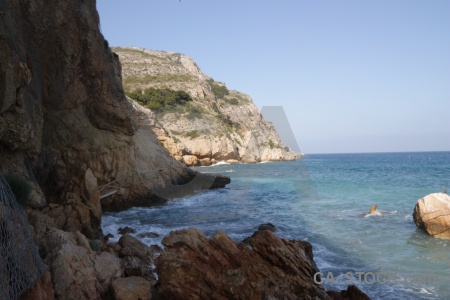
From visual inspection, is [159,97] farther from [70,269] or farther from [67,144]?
[70,269]

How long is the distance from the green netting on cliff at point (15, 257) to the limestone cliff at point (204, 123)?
3278 centimetres

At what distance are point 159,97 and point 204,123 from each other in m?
8.19

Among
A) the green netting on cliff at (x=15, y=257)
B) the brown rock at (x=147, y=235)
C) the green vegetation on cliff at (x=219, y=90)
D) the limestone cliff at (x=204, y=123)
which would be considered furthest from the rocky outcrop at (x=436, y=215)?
the green vegetation on cliff at (x=219, y=90)

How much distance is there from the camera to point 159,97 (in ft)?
175

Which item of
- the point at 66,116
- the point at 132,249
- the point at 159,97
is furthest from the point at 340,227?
the point at 159,97

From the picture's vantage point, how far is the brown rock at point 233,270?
6254 millimetres

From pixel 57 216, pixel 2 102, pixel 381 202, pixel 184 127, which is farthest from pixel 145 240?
pixel 184 127

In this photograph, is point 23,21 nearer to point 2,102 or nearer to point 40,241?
point 2,102

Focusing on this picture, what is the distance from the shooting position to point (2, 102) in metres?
9.73

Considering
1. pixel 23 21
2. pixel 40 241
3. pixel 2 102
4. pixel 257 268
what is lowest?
pixel 257 268

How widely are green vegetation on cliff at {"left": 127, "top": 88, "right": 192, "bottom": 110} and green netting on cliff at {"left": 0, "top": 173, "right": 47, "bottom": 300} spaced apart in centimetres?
4651

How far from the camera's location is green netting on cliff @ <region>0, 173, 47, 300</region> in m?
4.77

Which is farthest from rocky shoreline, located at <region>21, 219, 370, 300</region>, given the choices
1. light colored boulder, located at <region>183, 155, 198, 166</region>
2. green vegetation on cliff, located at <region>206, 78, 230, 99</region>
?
green vegetation on cliff, located at <region>206, 78, 230, 99</region>

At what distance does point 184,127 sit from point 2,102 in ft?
140
